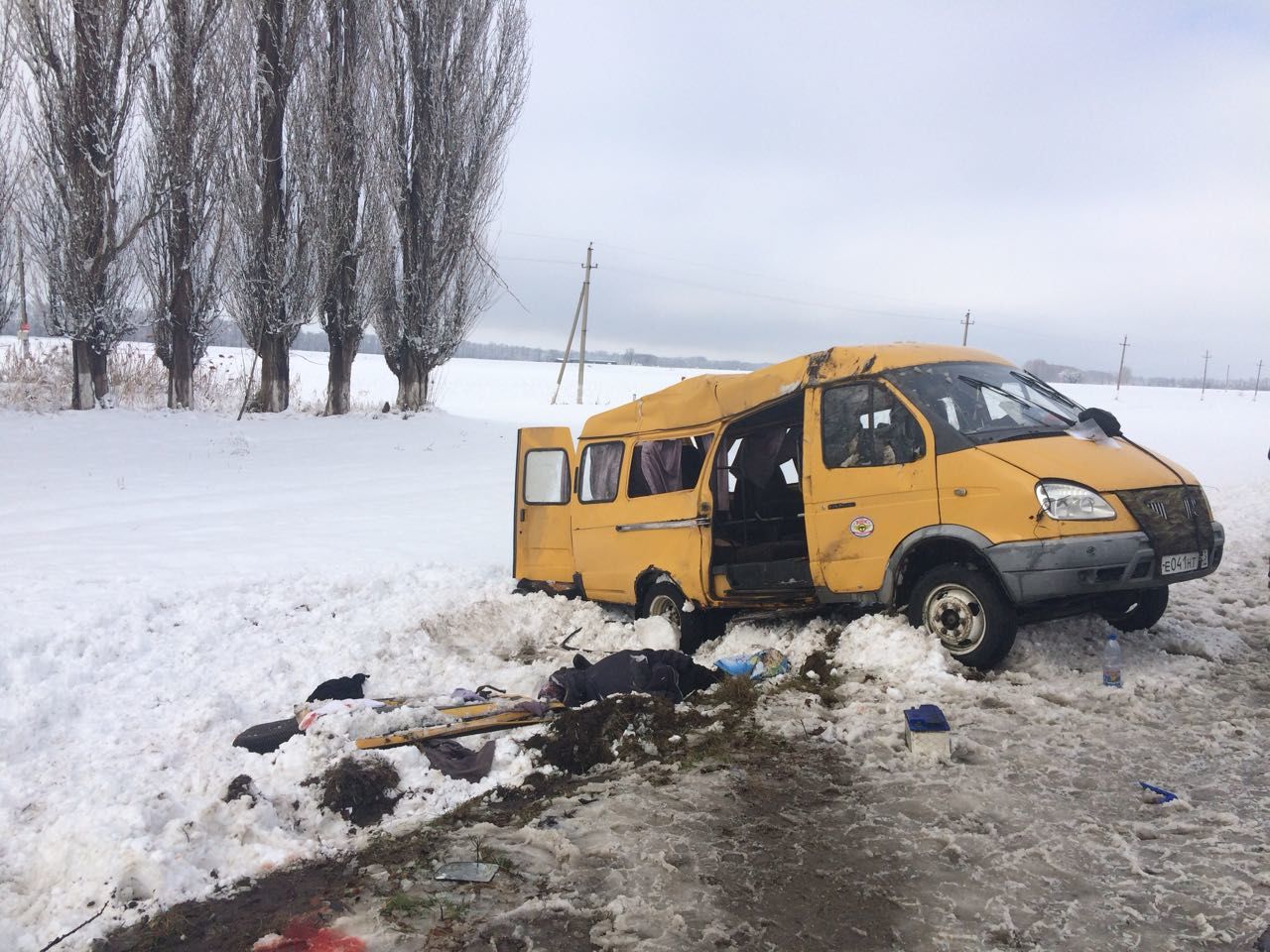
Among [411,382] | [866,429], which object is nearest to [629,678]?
[866,429]

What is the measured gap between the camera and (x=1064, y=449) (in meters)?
5.78

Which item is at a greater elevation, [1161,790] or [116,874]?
[1161,790]

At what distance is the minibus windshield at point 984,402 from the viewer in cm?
607

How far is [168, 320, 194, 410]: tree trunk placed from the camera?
2134 cm

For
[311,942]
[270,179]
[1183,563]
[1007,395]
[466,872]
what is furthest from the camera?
[270,179]

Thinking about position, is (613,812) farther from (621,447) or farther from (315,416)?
(315,416)

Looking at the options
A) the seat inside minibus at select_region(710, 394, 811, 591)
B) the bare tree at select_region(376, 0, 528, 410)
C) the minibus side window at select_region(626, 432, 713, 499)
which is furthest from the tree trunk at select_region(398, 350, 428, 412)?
the seat inside minibus at select_region(710, 394, 811, 591)

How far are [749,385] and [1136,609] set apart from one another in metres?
3.41

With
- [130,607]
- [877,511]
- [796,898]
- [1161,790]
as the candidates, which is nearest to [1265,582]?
[877,511]

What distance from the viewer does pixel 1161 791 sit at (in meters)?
4.27

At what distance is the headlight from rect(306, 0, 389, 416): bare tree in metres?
20.8

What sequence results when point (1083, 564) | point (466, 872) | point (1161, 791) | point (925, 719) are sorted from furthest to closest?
1. point (1083, 564)
2. point (925, 719)
3. point (1161, 791)
4. point (466, 872)

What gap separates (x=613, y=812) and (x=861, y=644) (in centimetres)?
264

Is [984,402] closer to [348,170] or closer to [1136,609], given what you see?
[1136,609]
